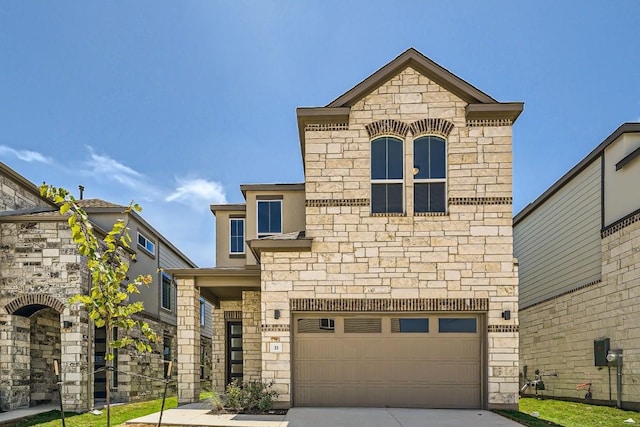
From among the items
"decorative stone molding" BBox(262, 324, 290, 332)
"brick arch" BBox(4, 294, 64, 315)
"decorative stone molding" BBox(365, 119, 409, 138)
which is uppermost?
"decorative stone molding" BBox(365, 119, 409, 138)

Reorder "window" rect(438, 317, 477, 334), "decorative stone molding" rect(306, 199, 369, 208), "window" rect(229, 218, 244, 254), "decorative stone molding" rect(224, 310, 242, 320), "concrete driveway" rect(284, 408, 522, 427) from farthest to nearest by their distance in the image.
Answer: "window" rect(229, 218, 244, 254)
"decorative stone molding" rect(224, 310, 242, 320)
"decorative stone molding" rect(306, 199, 369, 208)
"window" rect(438, 317, 477, 334)
"concrete driveway" rect(284, 408, 522, 427)

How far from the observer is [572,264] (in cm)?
1524

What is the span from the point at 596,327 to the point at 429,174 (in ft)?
21.9

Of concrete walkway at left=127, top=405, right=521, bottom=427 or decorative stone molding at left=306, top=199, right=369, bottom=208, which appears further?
decorative stone molding at left=306, top=199, right=369, bottom=208

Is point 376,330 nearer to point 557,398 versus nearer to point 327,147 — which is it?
point 327,147

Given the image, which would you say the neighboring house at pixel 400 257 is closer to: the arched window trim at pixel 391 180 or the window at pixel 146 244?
the arched window trim at pixel 391 180

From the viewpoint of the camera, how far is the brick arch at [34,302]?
13.2 meters

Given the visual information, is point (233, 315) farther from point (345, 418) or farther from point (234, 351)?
point (345, 418)

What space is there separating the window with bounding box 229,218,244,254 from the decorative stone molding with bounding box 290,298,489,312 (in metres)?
5.72

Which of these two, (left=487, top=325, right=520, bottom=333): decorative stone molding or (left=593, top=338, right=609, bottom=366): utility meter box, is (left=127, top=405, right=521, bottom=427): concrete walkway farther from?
(left=593, top=338, right=609, bottom=366): utility meter box

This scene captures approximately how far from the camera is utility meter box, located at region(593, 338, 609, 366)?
12.8m

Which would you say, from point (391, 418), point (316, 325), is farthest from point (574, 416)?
point (316, 325)

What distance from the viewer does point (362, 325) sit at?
1127cm

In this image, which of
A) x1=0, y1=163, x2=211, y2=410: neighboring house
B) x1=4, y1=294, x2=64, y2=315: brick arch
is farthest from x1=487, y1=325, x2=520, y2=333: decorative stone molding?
x1=4, y1=294, x2=64, y2=315: brick arch
